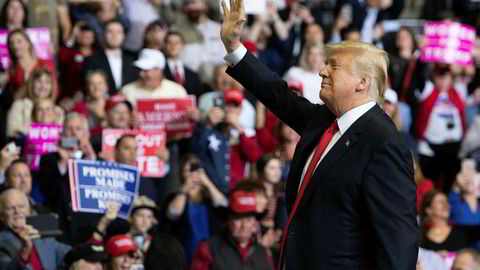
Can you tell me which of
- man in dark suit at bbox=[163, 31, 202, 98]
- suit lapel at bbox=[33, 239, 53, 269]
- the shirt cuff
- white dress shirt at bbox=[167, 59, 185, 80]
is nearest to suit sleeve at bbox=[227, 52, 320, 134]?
the shirt cuff

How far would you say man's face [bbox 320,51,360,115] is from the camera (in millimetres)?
4602

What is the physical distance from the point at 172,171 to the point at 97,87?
0.94 metres

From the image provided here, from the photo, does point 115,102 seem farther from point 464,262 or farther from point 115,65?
point 464,262

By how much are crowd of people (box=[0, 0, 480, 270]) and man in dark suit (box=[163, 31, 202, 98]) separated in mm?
12

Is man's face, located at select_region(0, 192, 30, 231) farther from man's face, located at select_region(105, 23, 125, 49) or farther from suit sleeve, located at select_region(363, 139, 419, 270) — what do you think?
suit sleeve, located at select_region(363, 139, 419, 270)

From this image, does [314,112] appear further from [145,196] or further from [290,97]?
[145,196]

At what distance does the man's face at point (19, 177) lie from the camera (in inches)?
346

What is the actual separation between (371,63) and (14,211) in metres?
4.09

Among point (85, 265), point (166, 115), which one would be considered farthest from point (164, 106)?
point (85, 265)

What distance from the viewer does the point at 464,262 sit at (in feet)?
28.7

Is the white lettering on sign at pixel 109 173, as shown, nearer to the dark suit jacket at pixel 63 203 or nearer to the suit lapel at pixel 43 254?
the dark suit jacket at pixel 63 203

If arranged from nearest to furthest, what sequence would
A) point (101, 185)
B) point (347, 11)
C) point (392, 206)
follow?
point (392, 206) → point (101, 185) → point (347, 11)

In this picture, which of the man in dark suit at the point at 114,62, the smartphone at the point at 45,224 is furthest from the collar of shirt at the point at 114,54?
the smartphone at the point at 45,224

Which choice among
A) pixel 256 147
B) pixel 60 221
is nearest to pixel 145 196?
pixel 60 221
